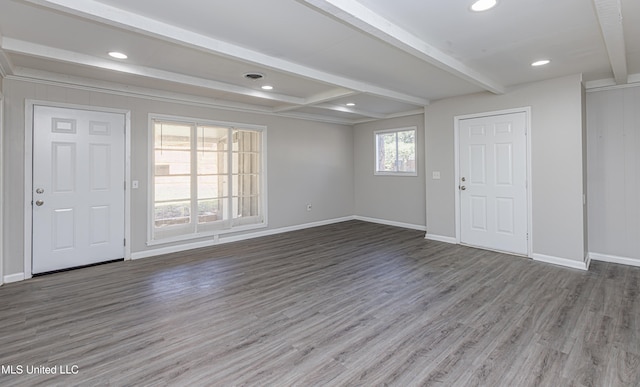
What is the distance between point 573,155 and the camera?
13.5ft

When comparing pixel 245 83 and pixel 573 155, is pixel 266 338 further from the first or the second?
pixel 573 155

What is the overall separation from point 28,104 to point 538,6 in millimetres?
5442

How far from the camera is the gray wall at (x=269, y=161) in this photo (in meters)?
3.77

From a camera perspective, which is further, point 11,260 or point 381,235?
point 381,235

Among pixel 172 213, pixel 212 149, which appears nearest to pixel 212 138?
pixel 212 149

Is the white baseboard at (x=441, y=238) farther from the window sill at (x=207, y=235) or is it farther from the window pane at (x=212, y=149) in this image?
the window pane at (x=212, y=149)

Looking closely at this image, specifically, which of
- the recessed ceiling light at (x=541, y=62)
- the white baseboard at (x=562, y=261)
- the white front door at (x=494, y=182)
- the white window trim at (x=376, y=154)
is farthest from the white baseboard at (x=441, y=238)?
the recessed ceiling light at (x=541, y=62)

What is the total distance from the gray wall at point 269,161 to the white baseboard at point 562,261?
4.22m

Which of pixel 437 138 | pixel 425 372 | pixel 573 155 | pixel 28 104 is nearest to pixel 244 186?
pixel 28 104

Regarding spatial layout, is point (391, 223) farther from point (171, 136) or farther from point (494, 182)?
point (171, 136)

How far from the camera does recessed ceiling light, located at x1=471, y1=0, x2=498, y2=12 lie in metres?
2.33
